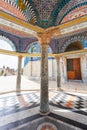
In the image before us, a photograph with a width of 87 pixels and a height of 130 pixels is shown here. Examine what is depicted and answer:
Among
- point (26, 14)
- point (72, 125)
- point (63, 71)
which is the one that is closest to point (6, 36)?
point (26, 14)

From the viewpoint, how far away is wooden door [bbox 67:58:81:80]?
13945 mm

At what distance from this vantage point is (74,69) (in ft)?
46.4

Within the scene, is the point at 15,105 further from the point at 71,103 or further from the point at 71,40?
the point at 71,40

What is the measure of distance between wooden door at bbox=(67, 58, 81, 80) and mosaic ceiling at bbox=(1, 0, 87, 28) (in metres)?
10.8

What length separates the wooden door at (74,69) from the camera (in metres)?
13.9

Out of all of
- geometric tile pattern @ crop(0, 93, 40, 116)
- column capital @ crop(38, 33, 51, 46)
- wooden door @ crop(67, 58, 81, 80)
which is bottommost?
geometric tile pattern @ crop(0, 93, 40, 116)

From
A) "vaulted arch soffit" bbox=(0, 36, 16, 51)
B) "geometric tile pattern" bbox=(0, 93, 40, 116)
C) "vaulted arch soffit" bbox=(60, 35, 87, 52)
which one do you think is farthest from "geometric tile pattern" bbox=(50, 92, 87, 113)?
"vaulted arch soffit" bbox=(0, 36, 16, 51)

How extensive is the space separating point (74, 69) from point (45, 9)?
11.4m

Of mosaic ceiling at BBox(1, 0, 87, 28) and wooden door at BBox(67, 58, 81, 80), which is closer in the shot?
mosaic ceiling at BBox(1, 0, 87, 28)

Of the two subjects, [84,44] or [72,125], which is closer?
[72,125]

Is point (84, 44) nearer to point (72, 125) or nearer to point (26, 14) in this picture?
point (26, 14)

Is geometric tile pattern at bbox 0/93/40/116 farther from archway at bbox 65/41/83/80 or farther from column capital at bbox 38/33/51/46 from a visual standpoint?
archway at bbox 65/41/83/80

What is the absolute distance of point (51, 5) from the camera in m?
3.83

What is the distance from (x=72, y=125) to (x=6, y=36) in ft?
22.5
